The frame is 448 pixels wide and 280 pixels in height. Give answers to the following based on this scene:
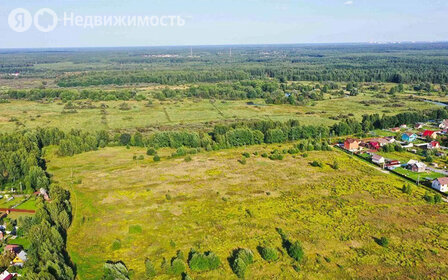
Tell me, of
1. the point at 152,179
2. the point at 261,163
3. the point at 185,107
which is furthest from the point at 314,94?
the point at 152,179

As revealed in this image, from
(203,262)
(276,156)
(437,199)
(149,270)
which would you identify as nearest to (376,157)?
(437,199)

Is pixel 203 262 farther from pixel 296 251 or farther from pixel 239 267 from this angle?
pixel 296 251

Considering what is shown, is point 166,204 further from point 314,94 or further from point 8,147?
point 314,94

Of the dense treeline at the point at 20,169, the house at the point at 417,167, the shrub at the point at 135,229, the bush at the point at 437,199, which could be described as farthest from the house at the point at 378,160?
the dense treeline at the point at 20,169

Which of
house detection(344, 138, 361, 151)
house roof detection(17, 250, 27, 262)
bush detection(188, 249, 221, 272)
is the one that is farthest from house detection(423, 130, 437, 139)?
house roof detection(17, 250, 27, 262)

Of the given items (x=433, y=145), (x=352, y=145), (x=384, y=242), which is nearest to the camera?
(x=384, y=242)

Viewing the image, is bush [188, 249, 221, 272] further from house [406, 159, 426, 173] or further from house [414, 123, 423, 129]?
house [414, 123, 423, 129]
